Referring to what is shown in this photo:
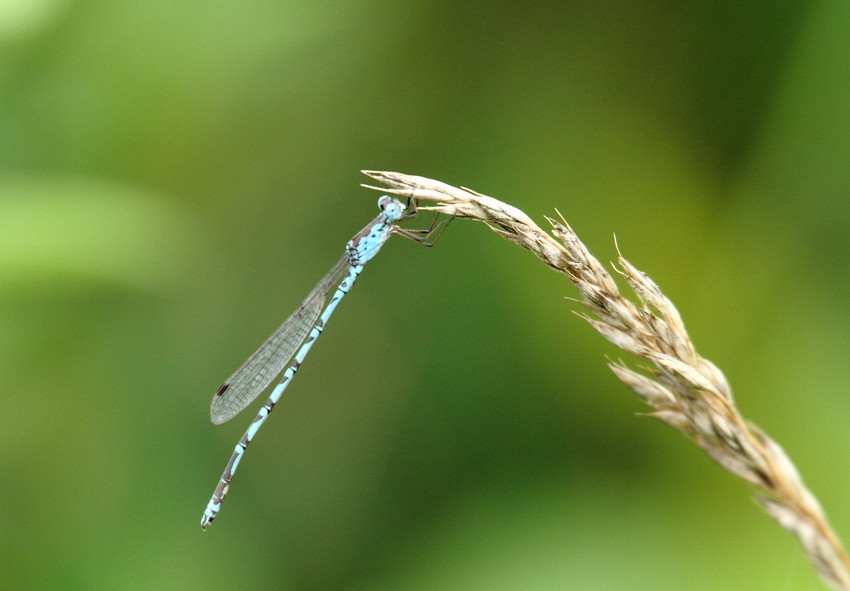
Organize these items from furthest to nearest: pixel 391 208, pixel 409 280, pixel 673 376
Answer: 1. pixel 409 280
2. pixel 391 208
3. pixel 673 376

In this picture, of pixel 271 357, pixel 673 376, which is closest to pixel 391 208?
pixel 271 357

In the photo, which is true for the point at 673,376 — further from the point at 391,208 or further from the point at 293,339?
the point at 293,339

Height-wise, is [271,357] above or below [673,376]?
below

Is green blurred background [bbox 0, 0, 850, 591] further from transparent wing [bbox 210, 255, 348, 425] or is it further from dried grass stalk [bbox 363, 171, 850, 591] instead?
dried grass stalk [bbox 363, 171, 850, 591]

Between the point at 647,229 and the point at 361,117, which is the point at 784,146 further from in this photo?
the point at 361,117

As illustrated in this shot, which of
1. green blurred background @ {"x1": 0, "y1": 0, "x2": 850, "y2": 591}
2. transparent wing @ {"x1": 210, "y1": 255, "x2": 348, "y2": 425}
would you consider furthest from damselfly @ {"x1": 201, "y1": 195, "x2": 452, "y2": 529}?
green blurred background @ {"x1": 0, "y1": 0, "x2": 850, "y2": 591}

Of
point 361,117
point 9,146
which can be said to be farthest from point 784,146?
point 9,146
